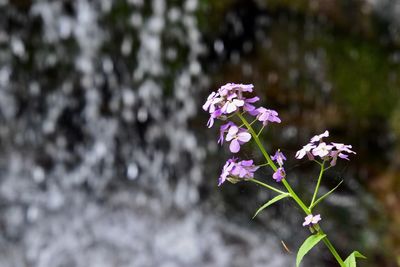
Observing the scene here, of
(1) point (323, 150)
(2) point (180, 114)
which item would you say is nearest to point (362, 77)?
(2) point (180, 114)

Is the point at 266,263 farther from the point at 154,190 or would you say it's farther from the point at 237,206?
the point at 154,190

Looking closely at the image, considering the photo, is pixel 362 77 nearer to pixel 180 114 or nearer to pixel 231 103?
pixel 180 114

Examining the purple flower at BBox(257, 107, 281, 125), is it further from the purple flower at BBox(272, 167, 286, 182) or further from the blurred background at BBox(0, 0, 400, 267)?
the blurred background at BBox(0, 0, 400, 267)

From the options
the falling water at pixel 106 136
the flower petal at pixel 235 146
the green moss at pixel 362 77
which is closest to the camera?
the flower petal at pixel 235 146

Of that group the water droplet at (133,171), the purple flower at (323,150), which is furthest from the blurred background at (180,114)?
the purple flower at (323,150)

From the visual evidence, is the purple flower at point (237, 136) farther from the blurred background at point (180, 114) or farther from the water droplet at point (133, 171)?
the water droplet at point (133, 171)

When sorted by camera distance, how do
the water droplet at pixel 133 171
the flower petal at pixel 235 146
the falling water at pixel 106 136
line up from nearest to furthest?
the flower petal at pixel 235 146, the falling water at pixel 106 136, the water droplet at pixel 133 171

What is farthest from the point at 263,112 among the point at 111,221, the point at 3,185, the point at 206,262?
the point at 3,185
